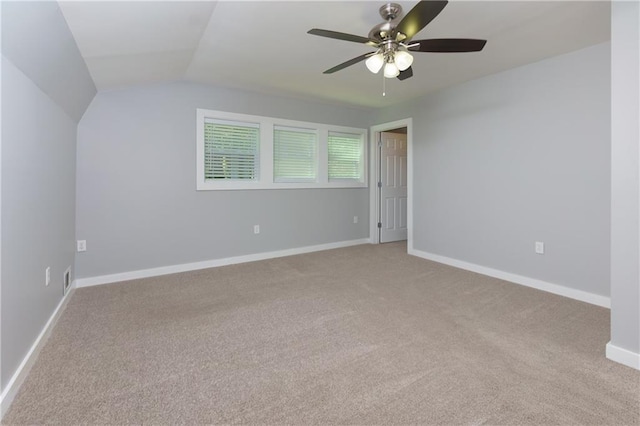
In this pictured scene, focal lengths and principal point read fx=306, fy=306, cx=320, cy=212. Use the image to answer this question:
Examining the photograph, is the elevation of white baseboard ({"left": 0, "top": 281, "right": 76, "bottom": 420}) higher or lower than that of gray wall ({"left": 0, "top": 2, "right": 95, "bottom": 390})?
lower

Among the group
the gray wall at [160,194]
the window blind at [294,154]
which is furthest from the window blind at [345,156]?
the gray wall at [160,194]

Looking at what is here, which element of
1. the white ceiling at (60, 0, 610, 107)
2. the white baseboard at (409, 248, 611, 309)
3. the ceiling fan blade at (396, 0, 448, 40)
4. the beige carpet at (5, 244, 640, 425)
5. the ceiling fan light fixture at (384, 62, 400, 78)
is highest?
the white ceiling at (60, 0, 610, 107)

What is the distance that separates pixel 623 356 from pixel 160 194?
4.26 metres

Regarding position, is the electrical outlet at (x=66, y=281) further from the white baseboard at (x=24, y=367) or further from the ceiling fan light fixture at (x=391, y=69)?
the ceiling fan light fixture at (x=391, y=69)

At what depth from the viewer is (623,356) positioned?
183cm

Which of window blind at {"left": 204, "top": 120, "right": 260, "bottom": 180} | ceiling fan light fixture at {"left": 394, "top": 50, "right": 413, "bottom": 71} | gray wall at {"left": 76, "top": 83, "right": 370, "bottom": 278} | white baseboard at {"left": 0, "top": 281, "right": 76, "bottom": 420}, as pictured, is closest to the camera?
white baseboard at {"left": 0, "top": 281, "right": 76, "bottom": 420}

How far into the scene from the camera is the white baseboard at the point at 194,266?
3332mm

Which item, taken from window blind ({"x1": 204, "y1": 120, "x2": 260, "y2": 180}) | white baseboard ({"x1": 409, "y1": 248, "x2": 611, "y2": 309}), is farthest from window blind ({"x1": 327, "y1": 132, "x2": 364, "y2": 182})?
white baseboard ({"x1": 409, "y1": 248, "x2": 611, "y2": 309})

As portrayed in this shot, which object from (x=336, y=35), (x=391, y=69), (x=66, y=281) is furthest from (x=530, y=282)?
(x=66, y=281)

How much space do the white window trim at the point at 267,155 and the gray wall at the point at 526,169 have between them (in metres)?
1.31

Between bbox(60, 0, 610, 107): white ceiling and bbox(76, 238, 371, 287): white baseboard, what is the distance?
6.67ft

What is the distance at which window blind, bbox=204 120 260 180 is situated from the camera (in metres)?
3.98

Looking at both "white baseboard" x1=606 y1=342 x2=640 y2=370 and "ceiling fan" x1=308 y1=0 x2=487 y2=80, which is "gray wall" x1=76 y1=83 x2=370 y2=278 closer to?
"ceiling fan" x1=308 y1=0 x2=487 y2=80

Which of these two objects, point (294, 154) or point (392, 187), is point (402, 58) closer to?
point (294, 154)
